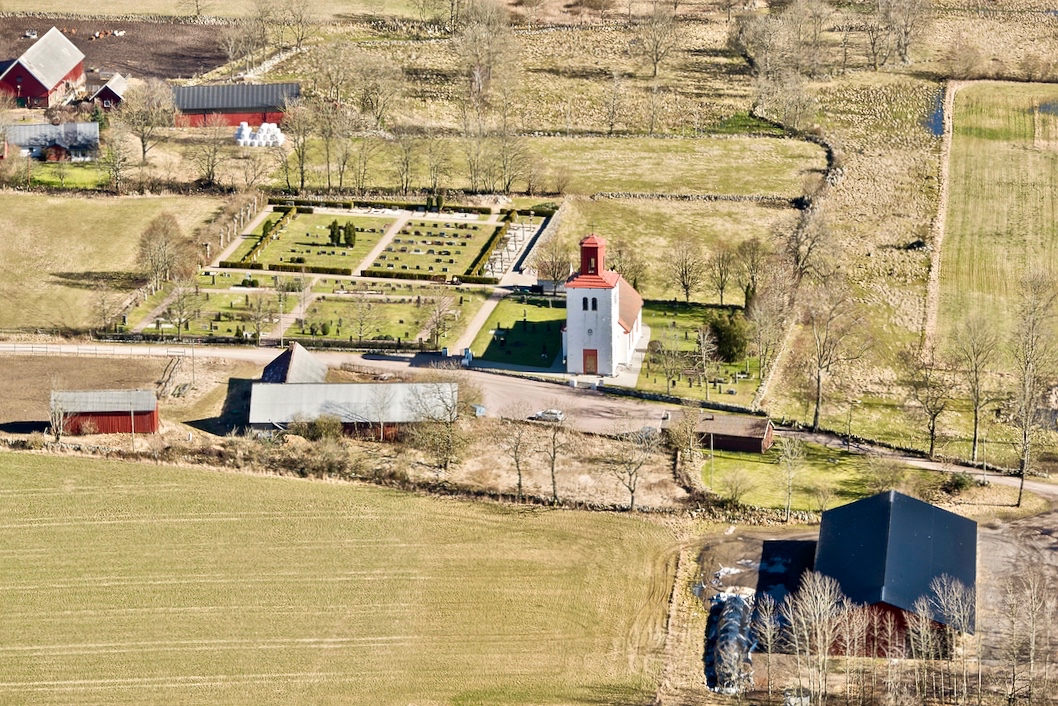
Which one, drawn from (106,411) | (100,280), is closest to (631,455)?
(106,411)

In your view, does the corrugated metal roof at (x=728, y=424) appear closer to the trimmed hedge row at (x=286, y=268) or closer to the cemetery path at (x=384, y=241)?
the trimmed hedge row at (x=286, y=268)

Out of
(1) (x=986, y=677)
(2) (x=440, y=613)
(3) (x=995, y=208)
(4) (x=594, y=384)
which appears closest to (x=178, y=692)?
(2) (x=440, y=613)

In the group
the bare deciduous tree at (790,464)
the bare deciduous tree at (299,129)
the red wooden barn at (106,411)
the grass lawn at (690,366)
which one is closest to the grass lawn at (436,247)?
the bare deciduous tree at (299,129)

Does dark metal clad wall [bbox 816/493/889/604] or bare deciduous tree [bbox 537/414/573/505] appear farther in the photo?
bare deciduous tree [bbox 537/414/573/505]

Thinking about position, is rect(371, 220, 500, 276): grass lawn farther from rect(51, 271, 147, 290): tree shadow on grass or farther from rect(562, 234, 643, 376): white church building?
rect(562, 234, 643, 376): white church building

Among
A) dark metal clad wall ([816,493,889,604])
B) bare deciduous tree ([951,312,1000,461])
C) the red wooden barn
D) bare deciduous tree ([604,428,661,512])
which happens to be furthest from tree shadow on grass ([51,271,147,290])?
dark metal clad wall ([816,493,889,604])

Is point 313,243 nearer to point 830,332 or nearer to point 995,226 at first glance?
point 830,332

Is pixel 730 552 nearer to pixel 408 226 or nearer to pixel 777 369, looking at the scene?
pixel 777 369
